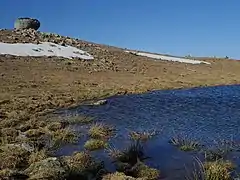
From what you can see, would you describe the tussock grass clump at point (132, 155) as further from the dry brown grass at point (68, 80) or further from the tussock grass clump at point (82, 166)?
the dry brown grass at point (68, 80)

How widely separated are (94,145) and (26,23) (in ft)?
190

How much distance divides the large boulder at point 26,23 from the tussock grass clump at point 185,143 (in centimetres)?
5724

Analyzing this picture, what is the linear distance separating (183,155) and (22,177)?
6.47m

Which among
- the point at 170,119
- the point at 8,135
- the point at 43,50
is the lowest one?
the point at 8,135

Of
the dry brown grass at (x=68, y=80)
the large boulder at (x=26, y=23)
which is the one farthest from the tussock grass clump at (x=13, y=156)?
the large boulder at (x=26, y=23)

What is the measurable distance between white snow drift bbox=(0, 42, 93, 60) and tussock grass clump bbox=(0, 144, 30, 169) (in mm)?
35734

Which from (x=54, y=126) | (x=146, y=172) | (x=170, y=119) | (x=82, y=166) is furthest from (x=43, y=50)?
(x=146, y=172)

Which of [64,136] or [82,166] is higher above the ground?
[82,166]

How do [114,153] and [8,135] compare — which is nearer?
[114,153]

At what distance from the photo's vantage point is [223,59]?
243 feet

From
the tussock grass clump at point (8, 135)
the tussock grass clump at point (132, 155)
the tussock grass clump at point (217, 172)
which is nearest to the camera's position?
the tussock grass clump at point (217, 172)

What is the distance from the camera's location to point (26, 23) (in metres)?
69.4

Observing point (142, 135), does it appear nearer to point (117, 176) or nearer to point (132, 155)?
point (132, 155)

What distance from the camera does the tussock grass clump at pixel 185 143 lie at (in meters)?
15.4
